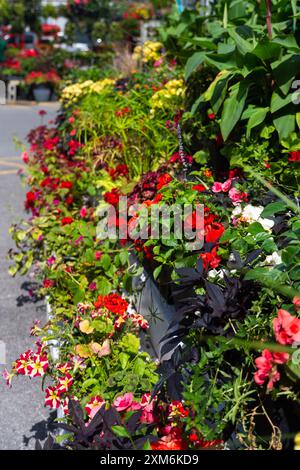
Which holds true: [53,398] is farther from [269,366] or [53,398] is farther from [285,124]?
[285,124]

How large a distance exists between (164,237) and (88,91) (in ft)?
13.9

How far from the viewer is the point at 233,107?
10.7 feet

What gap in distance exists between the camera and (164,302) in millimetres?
2832

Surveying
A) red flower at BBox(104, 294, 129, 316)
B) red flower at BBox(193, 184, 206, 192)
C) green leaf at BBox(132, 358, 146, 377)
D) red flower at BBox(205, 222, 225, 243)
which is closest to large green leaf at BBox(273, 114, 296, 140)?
red flower at BBox(193, 184, 206, 192)

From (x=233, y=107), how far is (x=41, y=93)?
15.1m

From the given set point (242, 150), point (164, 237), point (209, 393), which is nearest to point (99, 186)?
point (242, 150)

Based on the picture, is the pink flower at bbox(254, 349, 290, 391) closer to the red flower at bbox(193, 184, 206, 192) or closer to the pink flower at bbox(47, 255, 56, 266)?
the red flower at bbox(193, 184, 206, 192)

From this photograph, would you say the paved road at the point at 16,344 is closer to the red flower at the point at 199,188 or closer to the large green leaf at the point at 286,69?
the red flower at the point at 199,188

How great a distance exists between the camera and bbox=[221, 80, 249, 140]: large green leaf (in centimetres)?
319

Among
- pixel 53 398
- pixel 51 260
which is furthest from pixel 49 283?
pixel 53 398

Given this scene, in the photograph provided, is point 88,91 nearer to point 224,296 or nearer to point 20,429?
point 20,429

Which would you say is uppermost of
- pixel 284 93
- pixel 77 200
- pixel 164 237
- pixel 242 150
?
pixel 284 93

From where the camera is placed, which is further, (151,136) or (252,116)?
(151,136)

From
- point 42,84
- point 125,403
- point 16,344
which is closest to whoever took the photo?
point 125,403
